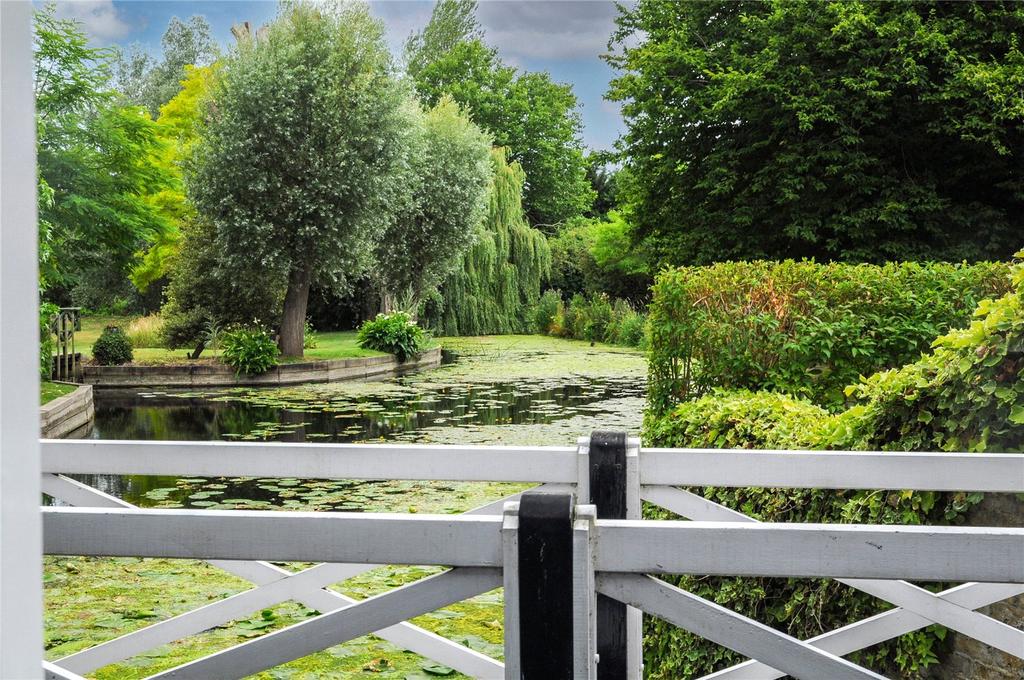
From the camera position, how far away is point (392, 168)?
14.5 metres

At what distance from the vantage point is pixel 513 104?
25016mm

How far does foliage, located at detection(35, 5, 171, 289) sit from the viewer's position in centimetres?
1492

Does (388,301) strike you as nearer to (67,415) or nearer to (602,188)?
(67,415)

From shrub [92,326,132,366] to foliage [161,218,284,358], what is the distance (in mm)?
2157

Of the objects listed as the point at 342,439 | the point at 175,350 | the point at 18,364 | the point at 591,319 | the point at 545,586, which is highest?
the point at 591,319

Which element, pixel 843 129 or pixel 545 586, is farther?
pixel 843 129

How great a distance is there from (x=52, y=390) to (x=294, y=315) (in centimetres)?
515

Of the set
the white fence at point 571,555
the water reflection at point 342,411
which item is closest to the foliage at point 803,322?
the white fence at point 571,555

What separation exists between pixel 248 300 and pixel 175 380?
324 cm

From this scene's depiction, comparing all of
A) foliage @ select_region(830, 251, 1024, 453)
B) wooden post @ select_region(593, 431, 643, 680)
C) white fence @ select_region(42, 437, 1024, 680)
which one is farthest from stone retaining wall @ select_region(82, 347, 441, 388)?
white fence @ select_region(42, 437, 1024, 680)

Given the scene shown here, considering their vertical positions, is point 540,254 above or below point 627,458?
above

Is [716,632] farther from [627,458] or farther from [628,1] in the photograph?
[628,1]

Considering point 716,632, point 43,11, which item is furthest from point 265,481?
point 43,11

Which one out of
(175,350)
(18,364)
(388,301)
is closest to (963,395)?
(18,364)
